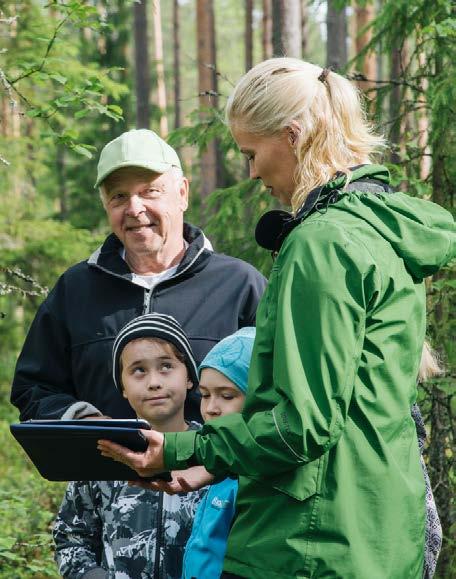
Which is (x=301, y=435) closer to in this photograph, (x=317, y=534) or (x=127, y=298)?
(x=317, y=534)

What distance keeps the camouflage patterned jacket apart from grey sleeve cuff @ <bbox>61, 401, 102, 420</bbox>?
28 centimetres

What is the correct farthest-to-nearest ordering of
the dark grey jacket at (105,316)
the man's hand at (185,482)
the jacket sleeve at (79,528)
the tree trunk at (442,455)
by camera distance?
the tree trunk at (442,455) → the dark grey jacket at (105,316) → the jacket sleeve at (79,528) → the man's hand at (185,482)

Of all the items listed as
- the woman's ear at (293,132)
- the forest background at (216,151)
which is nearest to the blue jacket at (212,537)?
the woman's ear at (293,132)

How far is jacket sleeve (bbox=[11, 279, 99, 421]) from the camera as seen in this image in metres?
4.16

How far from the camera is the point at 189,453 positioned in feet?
9.18

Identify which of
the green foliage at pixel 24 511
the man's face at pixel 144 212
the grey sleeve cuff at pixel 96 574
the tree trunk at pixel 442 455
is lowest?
the green foliage at pixel 24 511

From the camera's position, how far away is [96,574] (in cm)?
379

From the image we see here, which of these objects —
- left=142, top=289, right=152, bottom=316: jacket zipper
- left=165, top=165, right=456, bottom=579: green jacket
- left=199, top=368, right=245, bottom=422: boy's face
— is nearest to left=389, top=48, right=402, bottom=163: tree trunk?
left=142, top=289, right=152, bottom=316: jacket zipper

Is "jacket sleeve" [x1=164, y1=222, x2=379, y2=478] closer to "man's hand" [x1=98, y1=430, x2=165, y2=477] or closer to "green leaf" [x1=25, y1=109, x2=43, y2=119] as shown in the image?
"man's hand" [x1=98, y1=430, x2=165, y2=477]

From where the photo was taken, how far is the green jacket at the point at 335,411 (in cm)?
256

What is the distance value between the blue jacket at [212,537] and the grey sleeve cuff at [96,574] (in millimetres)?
615

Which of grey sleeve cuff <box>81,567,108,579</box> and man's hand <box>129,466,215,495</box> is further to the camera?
grey sleeve cuff <box>81,567,108,579</box>

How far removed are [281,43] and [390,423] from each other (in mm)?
6436

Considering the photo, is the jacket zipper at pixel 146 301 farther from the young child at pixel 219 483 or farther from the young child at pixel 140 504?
the young child at pixel 219 483
